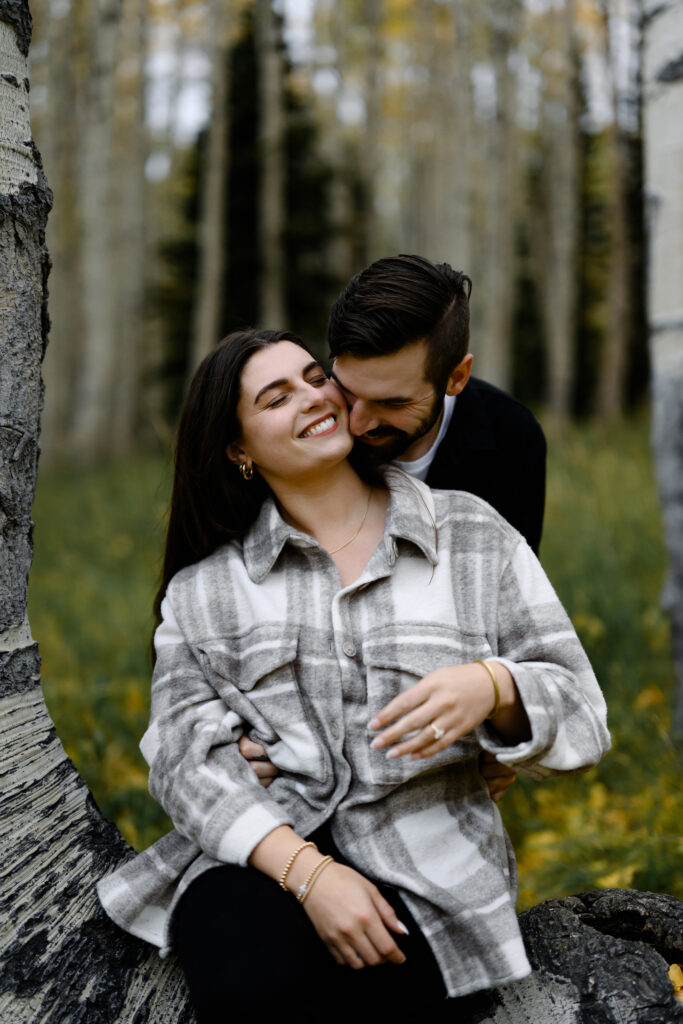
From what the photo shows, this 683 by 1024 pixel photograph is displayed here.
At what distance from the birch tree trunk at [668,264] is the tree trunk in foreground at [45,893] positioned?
186 cm

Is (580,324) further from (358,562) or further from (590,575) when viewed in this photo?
(358,562)

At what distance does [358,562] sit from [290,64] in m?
14.5

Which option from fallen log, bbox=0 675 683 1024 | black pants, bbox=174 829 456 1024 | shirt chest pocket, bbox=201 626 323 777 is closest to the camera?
black pants, bbox=174 829 456 1024

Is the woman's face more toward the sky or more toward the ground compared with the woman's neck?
more toward the sky

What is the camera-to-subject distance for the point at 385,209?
1296 inches

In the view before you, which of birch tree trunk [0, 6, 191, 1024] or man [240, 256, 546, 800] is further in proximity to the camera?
man [240, 256, 546, 800]

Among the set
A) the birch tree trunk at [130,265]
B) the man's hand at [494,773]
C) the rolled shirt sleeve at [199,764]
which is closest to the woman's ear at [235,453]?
the rolled shirt sleeve at [199,764]

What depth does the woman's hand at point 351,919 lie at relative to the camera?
1635 mm

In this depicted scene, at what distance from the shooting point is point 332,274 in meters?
14.7

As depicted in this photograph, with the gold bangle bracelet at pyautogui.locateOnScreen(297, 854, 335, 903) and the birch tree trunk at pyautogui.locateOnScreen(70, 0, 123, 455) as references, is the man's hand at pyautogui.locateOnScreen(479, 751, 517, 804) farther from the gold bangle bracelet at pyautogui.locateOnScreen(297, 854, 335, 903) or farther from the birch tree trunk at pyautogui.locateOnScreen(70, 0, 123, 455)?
the birch tree trunk at pyautogui.locateOnScreen(70, 0, 123, 455)

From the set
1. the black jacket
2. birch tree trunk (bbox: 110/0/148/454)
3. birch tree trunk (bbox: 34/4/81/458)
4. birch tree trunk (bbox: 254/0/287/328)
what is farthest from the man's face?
birch tree trunk (bbox: 110/0/148/454)

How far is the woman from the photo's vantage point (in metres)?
1.67

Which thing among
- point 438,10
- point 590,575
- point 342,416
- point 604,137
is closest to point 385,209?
point 604,137

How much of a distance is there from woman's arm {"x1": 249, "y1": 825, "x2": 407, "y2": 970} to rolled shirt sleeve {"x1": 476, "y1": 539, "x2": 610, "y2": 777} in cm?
35
